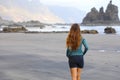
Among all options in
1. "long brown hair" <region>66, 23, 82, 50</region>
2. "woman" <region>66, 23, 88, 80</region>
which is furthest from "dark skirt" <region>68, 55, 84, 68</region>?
"long brown hair" <region>66, 23, 82, 50</region>

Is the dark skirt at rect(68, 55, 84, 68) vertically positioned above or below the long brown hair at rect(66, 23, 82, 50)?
below

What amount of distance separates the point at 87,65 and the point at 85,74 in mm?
3338

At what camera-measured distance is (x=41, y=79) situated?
533 inches

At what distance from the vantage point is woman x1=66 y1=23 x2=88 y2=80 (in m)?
9.62


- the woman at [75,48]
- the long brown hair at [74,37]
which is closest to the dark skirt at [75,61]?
the woman at [75,48]

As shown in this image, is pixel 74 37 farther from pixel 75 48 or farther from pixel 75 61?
pixel 75 61

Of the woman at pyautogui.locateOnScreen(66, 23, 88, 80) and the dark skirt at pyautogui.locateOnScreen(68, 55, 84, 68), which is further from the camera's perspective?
the dark skirt at pyautogui.locateOnScreen(68, 55, 84, 68)

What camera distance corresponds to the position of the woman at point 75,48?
9.62 metres

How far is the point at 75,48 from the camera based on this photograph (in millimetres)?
9695

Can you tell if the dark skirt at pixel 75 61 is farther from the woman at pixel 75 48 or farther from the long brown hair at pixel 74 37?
the long brown hair at pixel 74 37

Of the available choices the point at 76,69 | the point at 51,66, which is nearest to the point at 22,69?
the point at 51,66

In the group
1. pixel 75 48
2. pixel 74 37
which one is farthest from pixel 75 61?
pixel 74 37

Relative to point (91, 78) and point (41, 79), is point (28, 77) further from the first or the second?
point (91, 78)

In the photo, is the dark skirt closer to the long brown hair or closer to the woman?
the woman
